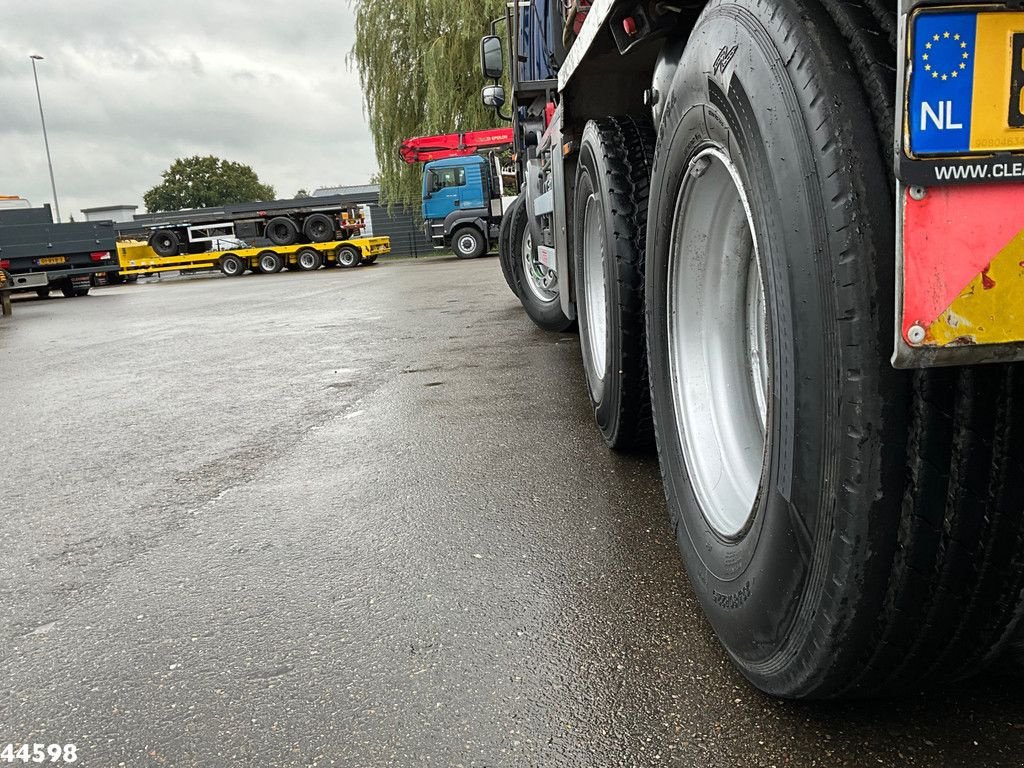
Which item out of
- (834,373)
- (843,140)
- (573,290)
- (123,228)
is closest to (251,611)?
(834,373)

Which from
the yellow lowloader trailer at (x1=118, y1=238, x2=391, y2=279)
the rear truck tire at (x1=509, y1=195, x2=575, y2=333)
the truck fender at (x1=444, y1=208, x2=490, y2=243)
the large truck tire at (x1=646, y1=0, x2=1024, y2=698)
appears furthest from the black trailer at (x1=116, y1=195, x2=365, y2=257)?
the large truck tire at (x1=646, y1=0, x2=1024, y2=698)

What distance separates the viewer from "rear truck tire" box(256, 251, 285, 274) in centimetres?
2630

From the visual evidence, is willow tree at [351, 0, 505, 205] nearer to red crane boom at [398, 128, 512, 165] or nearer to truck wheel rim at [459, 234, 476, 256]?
red crane boom at [398, 128, 512, 165]

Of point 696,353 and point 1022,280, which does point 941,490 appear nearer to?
point 1022,280

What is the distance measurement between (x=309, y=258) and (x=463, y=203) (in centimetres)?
619

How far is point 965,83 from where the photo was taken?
3.23 ft

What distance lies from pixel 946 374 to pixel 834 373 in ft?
0.47

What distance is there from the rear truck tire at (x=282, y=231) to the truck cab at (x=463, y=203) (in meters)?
5.21

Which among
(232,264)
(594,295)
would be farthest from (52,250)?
(594,295)

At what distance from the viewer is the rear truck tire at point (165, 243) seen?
27375mm

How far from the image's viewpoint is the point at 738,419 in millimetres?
1887

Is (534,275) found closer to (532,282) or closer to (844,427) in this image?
(532,282)

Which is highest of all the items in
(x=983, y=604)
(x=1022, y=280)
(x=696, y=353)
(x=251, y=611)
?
(x=1022, y=280)

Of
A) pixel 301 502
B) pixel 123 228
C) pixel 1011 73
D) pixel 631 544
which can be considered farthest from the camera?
pixel 123 228
